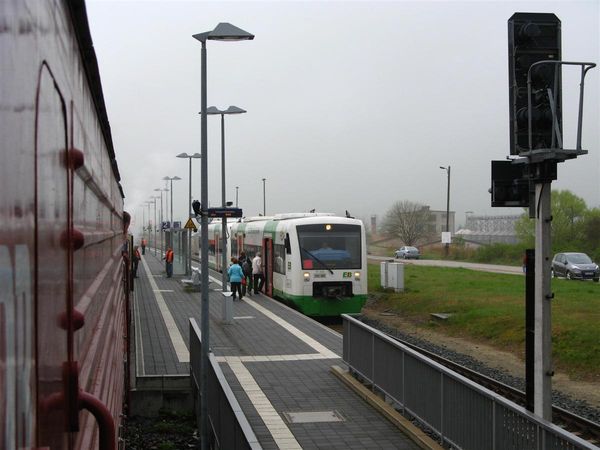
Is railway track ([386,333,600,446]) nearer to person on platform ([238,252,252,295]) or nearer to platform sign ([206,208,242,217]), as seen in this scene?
platform sign ([206,208,242,217])

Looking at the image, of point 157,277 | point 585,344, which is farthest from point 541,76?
point 157,277

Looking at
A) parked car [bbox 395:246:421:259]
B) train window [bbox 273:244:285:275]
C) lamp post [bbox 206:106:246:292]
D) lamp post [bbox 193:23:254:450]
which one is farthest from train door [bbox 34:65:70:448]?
parked car [bbox 395:246:421:259]

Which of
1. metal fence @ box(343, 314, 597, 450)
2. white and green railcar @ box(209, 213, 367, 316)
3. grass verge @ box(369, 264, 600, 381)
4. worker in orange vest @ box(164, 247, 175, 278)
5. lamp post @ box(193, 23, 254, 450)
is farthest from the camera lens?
worker in orange vest @ box(164, 247, 175, 278)

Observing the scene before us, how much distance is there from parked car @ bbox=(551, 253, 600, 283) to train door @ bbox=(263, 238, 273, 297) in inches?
668

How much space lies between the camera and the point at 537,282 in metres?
6.69

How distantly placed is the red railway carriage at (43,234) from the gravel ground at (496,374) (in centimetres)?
1070

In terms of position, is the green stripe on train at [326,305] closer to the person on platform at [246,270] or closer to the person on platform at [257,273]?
the person on platform at [257,273]

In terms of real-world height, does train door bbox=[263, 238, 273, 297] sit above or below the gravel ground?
above

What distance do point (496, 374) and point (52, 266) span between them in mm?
14929

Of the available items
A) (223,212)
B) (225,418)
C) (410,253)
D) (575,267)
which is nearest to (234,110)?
(223,212)

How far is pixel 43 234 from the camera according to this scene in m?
1.80

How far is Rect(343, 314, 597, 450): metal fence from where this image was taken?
21.1 feet

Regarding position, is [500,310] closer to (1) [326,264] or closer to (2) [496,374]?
(1) [326,264]

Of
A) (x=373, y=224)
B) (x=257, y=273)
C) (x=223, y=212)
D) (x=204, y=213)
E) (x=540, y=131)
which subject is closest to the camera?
(x=540, y=131)
